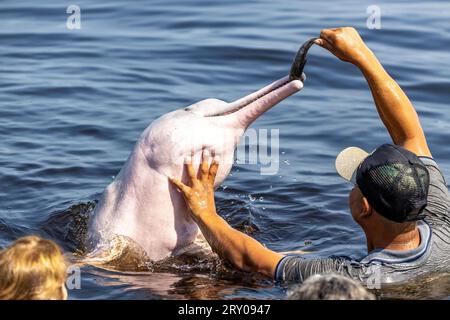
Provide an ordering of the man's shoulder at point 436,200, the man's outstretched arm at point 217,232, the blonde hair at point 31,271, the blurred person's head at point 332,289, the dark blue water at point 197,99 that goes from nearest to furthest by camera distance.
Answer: the blurred person's head at point 332,289 → the blonde hair at point 31,271 → the man's outstretched arm at point 217,232 → the man's shoulder at point 436,200 → the dark blue water at point 197,99

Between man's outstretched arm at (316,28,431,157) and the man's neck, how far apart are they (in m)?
0.93

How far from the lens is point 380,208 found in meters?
6.05

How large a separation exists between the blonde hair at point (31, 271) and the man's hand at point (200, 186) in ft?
6.77

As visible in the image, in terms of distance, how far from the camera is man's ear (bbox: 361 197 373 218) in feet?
20.3

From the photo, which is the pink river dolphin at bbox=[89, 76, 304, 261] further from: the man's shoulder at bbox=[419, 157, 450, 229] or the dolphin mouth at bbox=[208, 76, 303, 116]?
the man's shoulder at bbox=[419, 157, 450, 229]

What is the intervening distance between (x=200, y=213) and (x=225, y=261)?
1.37 ft

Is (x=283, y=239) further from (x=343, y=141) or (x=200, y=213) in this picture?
(x=343, y=141)

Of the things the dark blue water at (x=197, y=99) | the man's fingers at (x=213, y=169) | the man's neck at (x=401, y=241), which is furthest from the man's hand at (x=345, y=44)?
the dark blue water at (x=197, y=99)

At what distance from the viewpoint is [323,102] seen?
41.2 ft

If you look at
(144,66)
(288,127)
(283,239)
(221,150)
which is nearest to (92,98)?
(144,66)

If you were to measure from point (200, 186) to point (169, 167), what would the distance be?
28 cm

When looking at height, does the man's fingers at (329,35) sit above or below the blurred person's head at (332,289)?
above

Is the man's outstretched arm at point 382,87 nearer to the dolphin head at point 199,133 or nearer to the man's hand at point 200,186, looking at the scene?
the dolphin head at point 199,133

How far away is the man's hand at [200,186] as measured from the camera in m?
6.77
